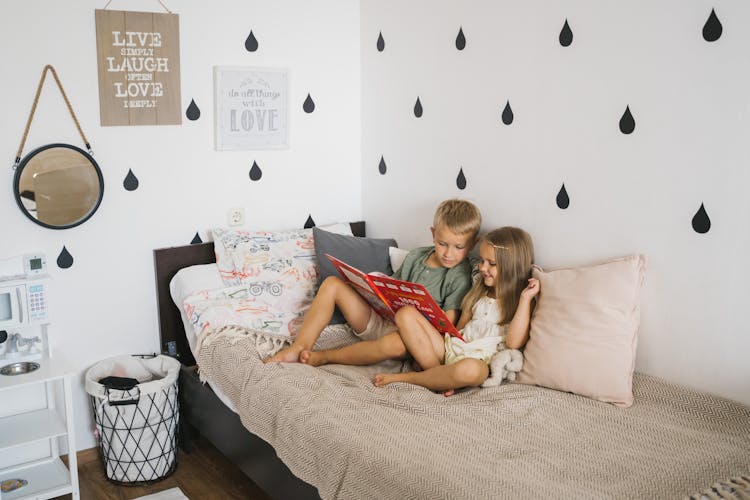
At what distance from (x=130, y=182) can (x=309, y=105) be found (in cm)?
86

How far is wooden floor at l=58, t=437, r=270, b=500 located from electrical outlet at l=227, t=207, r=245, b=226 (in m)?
0.95

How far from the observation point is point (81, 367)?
268 cm

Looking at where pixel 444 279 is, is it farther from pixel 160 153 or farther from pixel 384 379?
pixel 160 153

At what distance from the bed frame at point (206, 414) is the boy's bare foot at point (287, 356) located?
224 millimetres

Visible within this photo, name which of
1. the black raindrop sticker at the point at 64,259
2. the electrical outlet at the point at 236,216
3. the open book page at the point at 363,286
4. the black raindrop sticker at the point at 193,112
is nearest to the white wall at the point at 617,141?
the open book page at the point at 363,286

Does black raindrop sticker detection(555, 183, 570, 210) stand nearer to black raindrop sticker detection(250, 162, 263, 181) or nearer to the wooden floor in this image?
black raindrop sticker detection(250, 162, 263, 181)

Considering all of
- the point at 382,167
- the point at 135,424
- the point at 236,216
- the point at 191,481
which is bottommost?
the point at 191,481

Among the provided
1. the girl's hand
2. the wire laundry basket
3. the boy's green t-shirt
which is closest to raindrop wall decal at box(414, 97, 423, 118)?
the boy's green t-shirt

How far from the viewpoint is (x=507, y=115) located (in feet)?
8.18

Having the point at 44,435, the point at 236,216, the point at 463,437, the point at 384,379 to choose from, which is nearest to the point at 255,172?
the point at 236,216

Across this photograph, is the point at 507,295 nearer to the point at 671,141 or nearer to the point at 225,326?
the point at 671,141

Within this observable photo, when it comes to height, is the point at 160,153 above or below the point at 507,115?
below

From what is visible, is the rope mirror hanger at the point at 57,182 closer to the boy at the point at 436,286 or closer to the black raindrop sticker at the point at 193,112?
the black raindrop sticker at the point at 193,112

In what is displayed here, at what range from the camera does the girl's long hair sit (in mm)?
2320
